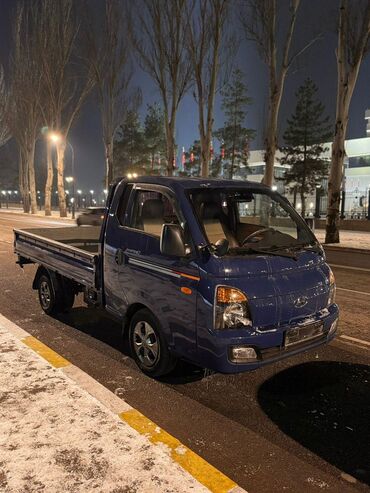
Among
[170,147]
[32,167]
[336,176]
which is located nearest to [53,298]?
[336,176]

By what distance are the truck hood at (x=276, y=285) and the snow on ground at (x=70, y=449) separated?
1.34m

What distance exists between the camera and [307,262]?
13.7 ft

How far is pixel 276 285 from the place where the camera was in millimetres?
3785

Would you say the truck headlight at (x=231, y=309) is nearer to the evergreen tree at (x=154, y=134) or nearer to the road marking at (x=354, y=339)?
the road marking at (x=354, y=339)

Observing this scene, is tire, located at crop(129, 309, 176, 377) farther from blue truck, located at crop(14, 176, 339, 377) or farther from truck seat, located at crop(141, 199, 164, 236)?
truck seat, located at crop(141, 199, 164, 236)

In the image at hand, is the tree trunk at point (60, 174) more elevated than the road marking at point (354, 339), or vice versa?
the tree trunk at point (60, 174)

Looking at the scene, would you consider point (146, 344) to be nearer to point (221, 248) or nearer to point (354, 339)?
point (221, 248)

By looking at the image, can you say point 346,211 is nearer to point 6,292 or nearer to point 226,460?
point 6,292

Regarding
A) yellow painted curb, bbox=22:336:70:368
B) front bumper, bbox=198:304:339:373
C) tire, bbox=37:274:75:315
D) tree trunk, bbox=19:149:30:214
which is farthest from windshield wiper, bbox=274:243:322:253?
tree trunk, bbox=19:149:30:214

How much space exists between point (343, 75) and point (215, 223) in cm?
1450

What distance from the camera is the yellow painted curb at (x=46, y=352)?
4.63m

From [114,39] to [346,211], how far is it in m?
19.3

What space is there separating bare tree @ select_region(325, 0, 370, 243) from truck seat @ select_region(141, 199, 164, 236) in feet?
45.8

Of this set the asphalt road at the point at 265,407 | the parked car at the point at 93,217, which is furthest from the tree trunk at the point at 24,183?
the asphalt road at the point at 265,407
